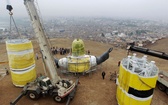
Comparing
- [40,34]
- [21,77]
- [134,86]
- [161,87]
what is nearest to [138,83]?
[134,86]

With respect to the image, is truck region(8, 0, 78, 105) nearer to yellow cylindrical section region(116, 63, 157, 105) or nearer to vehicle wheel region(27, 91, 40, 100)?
vehicle wheel region(27, 91, 40, 100)

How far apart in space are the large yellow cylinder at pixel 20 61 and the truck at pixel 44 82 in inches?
91.6

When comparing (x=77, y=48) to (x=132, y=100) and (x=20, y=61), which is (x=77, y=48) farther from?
(x=132, y=100)

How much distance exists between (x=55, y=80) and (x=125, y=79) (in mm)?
6651

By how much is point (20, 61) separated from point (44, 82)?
3.97 m

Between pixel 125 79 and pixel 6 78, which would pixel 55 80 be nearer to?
pixel 125 79

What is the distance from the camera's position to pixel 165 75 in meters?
17.2

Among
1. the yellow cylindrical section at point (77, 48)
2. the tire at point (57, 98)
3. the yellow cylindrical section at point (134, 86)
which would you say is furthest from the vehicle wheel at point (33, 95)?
the yellow cylindrical section at point (134, 86)

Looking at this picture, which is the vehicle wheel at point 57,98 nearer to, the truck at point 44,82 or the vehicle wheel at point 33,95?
the truck at point 44,82

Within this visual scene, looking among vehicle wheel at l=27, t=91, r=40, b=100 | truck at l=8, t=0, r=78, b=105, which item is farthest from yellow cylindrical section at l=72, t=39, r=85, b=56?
vehicle wheel at l=27, t=91, r=40, b=100

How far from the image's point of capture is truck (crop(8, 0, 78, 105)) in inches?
535

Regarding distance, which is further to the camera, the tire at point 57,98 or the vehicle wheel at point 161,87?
the vehicle wheel at point 161,87

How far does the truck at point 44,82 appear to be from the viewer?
13.6 metres

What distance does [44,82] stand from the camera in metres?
14.3
